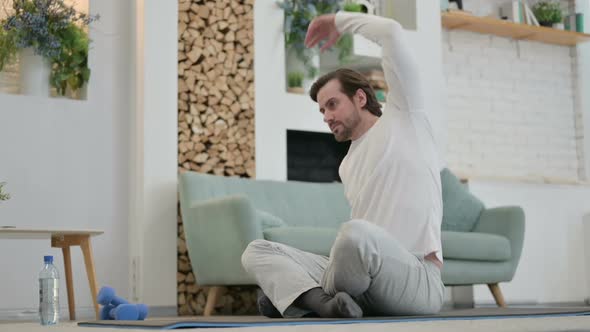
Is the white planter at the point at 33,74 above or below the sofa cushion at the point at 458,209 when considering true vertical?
above

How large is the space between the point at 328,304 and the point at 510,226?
10.4ft

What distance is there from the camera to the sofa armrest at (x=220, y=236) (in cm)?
457

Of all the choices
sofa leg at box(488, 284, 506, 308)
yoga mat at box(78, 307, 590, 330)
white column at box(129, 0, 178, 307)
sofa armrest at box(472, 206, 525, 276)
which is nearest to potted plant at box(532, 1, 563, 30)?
sofa armrest at box(472, 206, 525, 276)

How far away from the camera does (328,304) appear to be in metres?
2.46

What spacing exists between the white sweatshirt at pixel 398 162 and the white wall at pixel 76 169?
2728 mm

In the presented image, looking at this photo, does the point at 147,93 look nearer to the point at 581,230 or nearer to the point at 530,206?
the point at 530,206

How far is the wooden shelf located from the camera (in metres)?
6.63

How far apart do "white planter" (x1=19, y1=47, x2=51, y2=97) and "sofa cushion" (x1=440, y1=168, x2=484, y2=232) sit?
251cm

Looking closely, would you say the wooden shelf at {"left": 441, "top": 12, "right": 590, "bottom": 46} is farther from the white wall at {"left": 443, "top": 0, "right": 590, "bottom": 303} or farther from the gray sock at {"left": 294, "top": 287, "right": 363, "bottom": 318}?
the gray sock at {"left": 294, "top": 287, "right": 363, "bottom": 318}

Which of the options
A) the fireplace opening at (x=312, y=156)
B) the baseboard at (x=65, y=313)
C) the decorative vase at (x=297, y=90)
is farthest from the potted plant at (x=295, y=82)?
the baseboard at (x=65, y=313)

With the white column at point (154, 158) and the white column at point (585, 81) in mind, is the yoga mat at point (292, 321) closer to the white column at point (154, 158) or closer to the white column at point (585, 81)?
the white column at point (154, 158)

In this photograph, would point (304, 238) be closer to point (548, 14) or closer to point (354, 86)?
point (354, 86)

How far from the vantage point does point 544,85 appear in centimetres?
726

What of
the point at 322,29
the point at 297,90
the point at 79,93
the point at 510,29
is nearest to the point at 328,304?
the point at 322,29
